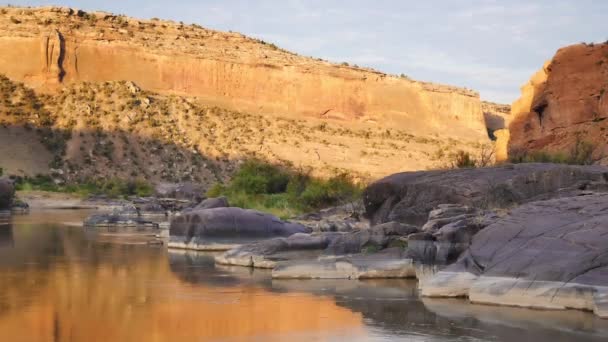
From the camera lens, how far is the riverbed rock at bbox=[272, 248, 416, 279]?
18.2m

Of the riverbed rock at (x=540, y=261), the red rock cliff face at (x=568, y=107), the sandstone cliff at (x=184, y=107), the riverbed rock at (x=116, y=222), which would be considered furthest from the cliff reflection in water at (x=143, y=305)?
the sandstone cliff at (x=184, y=107)

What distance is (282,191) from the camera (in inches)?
2131

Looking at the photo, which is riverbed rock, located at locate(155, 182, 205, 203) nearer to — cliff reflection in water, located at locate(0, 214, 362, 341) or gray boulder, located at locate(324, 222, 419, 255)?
cliff reflection in water, located at locate(0, 214, 362, 341)

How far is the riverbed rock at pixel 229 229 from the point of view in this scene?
25.8 m

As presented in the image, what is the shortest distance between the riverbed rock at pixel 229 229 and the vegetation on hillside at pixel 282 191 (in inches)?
498

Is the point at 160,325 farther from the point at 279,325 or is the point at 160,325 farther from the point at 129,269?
the point at 129,269

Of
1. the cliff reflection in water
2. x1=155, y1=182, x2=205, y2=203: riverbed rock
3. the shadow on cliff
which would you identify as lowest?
the cliff reflection in water

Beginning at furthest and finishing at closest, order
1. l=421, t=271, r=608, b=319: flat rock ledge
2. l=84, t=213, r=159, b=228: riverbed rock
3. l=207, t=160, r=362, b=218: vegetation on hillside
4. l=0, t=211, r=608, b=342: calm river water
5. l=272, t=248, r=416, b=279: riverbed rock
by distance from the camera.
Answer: l=207, t=160, r=362, b=218: vegetation on hillside, l=84, t=213, r=159, b=228: riverbed rock, l=272, t=248, r=416, b=279: riverbed rock, l=421, t=271, r=608, b=319: flat rock ledge, l=0, t=211, r=608, b=342: calm river water

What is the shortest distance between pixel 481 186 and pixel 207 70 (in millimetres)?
74269

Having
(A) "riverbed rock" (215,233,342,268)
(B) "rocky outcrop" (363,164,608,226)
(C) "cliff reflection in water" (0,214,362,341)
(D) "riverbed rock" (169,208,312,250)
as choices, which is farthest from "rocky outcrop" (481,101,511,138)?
(C) "cliff reflection in water" (0,214,362,341)

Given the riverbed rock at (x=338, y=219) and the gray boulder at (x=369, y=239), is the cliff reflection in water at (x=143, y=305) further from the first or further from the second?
the riverbed rock at (x=338, y=219)

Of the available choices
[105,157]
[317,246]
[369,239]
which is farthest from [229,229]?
[105,157]

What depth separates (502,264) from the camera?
1477 centimetres

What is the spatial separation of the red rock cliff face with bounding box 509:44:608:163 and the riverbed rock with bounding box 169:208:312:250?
7.11 metres
